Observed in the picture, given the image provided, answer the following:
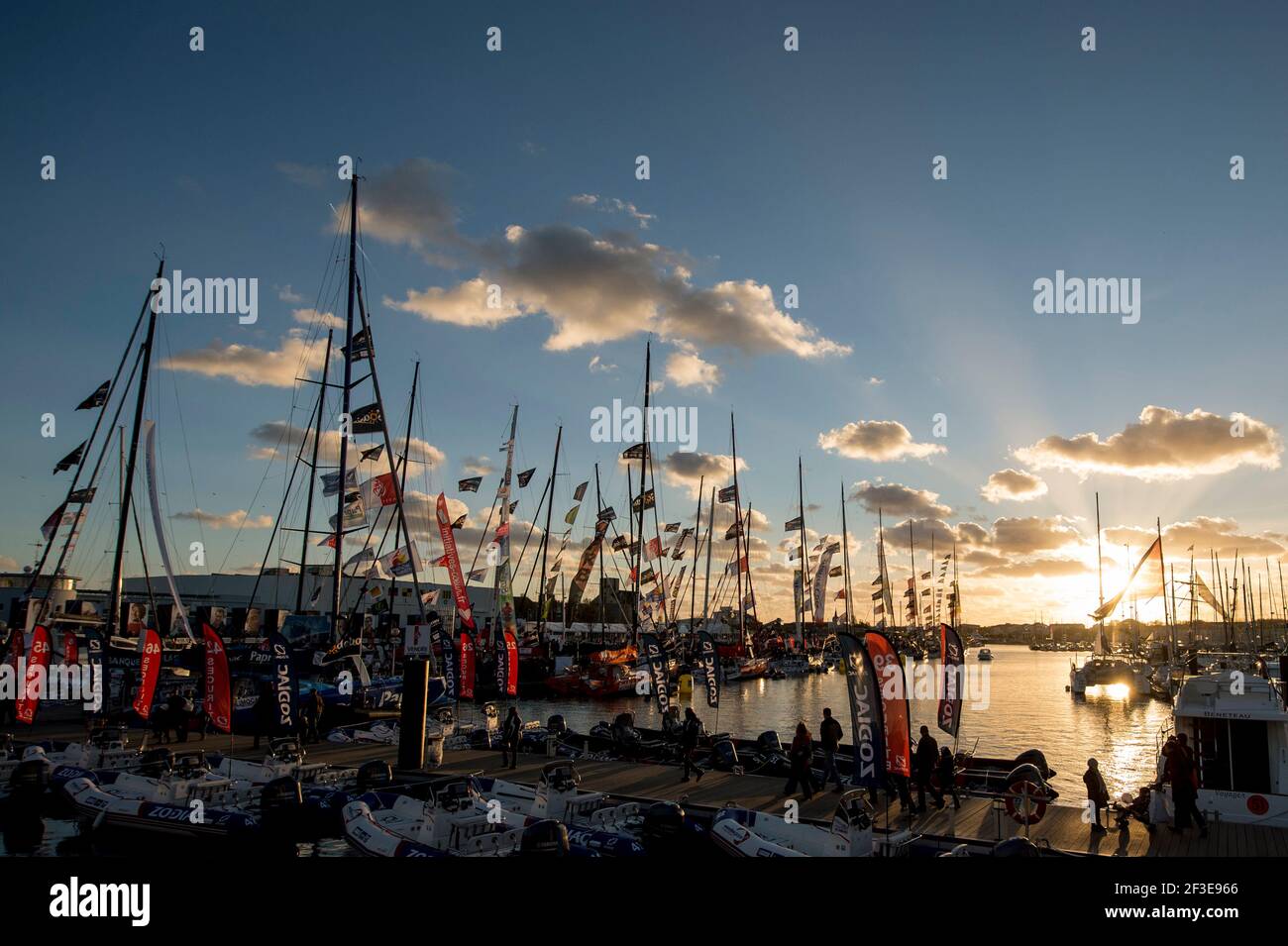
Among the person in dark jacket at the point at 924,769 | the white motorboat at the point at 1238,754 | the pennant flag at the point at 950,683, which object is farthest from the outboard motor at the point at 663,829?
the white motorboat at the point at 1238,754

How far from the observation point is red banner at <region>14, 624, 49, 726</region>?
29.3 metres

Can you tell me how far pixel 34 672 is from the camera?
29.2 meters

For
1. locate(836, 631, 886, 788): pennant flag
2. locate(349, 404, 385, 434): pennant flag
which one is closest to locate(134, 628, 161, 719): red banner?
locate(349, 404, 385, 434): pennant flag

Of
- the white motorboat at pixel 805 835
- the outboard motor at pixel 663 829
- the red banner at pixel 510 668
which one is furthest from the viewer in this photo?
the red banner at pixel 510 668

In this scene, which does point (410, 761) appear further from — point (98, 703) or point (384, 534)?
point (384, 534)

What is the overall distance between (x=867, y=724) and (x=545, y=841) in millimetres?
6958

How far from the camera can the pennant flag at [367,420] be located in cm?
4194

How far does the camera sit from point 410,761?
26094 millimetres

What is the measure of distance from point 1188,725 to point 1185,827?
9.67ft

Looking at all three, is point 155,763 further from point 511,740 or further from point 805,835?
point 805,835

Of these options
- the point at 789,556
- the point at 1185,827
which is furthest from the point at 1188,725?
the point at 789,556

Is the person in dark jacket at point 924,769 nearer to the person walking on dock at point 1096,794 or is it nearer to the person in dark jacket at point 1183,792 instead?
the person walking on dock at point 1096,794

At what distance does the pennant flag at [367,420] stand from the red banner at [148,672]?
15.7m
